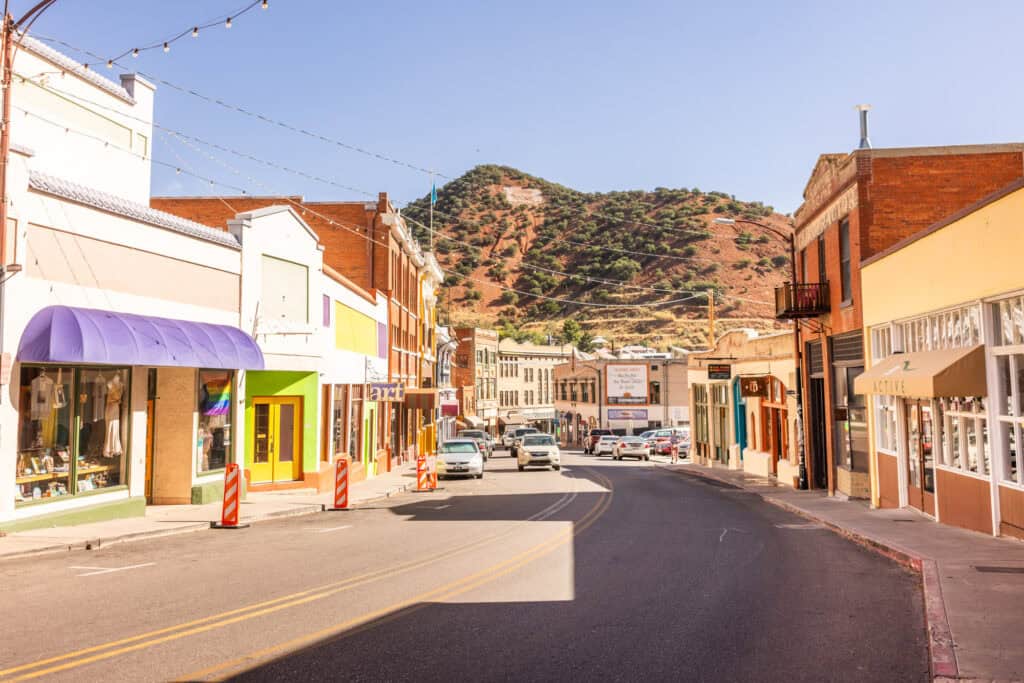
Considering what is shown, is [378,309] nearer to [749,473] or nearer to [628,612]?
[749,473]

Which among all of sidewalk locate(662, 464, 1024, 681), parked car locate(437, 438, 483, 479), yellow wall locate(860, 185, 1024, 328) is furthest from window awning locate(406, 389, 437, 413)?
yellow wall locate(860, 185, 1024, 328)

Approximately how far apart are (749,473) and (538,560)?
84.8 feet

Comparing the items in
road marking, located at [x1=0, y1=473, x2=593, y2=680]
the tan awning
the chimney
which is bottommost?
road marking, located at [x1=0, y1=473, x2=593, y2=680]

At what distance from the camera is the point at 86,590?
388 inches

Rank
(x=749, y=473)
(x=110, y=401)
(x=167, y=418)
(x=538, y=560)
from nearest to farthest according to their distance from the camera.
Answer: (x=538, y=560) < (x=110, y=401) < (x=167, y=418) < (x=749, y=473)

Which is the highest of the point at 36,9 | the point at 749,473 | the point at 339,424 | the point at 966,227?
the point at 36,9

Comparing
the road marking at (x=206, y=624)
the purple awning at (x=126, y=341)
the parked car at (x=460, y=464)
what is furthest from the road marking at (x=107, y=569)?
the parked car at (x=460, y=464)

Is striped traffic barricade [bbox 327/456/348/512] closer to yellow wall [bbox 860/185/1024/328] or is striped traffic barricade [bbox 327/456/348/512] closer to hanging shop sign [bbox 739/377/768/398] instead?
yellow wall [bbox 860/185/1024/328]

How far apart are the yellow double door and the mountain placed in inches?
2732

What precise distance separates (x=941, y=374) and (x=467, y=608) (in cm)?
942

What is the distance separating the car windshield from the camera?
34.4 meters

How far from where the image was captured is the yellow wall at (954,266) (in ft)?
Answer: 40.8

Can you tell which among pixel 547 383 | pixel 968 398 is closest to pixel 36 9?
pixel 968 398

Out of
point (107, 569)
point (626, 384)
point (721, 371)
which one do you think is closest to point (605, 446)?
point (721, 371)
